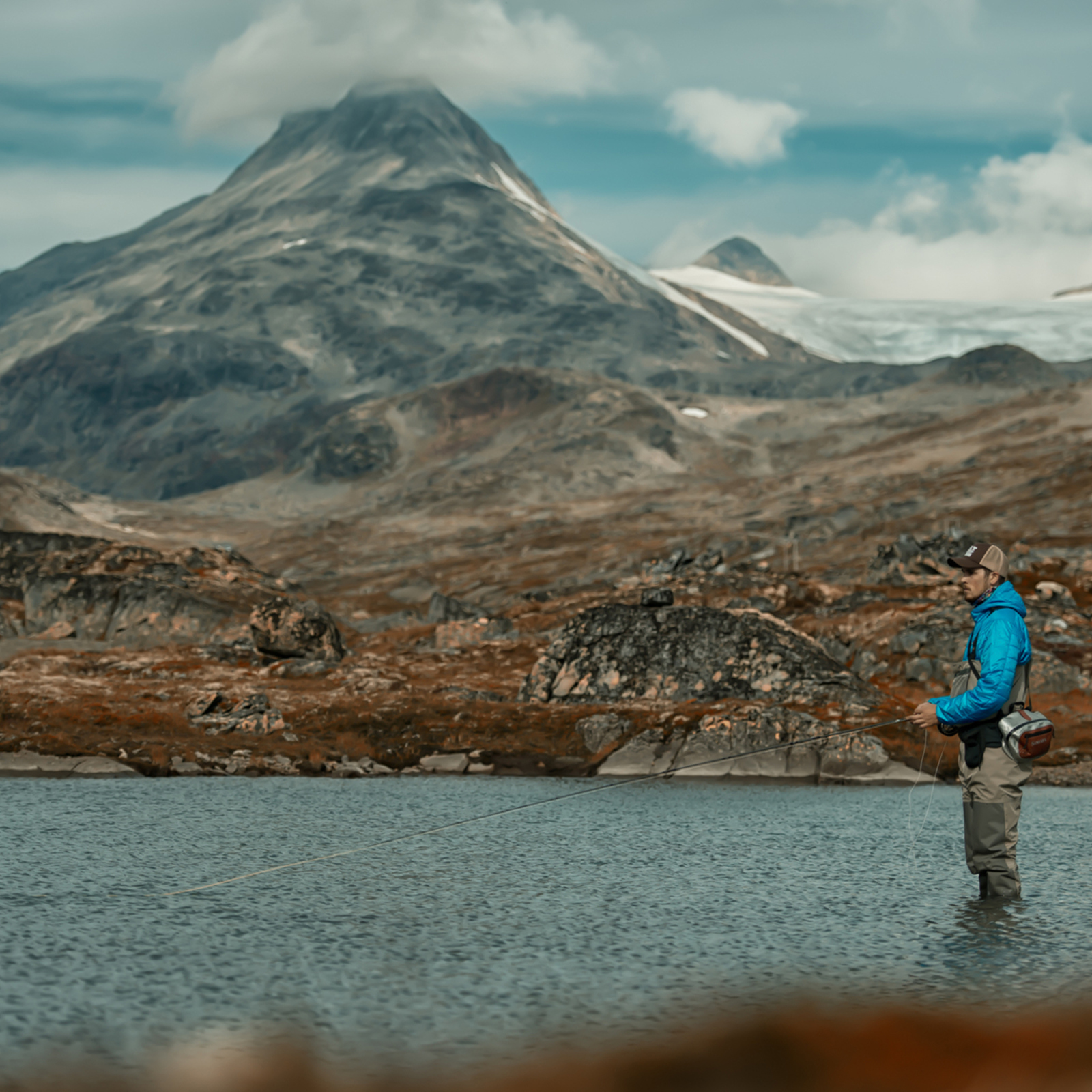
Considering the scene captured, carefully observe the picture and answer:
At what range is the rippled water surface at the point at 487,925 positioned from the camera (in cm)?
1108

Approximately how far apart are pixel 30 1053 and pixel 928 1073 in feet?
21.7

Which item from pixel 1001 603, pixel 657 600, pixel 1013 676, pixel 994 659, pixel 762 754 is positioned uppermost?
pixel 1001 603

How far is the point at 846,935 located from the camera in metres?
14.6

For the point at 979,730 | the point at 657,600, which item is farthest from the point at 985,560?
the point at 657,600

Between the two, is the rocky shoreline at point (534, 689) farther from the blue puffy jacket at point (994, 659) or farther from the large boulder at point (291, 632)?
the blue puffy jacket at point (994, 659)

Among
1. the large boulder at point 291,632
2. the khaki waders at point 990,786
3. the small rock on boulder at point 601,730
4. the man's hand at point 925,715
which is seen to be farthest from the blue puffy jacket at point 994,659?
the large boulder at point 291,632

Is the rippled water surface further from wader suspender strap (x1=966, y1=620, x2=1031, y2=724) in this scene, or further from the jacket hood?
the jacket hood

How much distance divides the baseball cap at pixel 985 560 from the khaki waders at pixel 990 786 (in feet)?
3.51

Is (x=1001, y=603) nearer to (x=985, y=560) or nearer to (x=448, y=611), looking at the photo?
(x=985, y=560)

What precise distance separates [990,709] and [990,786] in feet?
2.97

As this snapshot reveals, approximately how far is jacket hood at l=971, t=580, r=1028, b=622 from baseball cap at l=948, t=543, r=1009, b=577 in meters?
0.20

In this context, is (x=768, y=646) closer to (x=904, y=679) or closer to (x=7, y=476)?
(x=904, y=679)

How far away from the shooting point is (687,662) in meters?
41.6

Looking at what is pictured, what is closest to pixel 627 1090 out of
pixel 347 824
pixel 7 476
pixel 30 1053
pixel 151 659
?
pixel 30 1053
